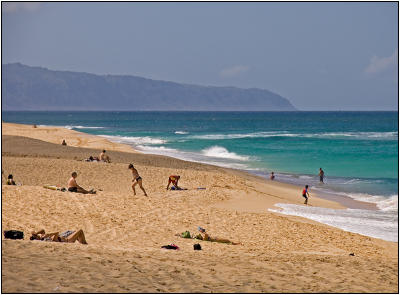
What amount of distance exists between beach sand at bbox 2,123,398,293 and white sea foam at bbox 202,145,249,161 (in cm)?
2040

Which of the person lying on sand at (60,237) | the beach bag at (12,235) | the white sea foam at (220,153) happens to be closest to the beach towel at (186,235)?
the person lying on sand at (60,237)

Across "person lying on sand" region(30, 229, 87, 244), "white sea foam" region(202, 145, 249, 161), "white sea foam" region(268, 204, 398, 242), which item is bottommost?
"person lying on sand" region(30, 229, 87, 244)

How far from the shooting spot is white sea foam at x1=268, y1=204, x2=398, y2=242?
15.6 meters

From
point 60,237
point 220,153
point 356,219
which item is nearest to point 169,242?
point 60,237

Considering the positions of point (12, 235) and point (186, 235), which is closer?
point (12, 235)

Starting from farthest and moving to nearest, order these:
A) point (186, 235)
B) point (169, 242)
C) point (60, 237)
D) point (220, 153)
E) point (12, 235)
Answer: point (220, 153), point (186, 235), point (169, 242), point (60, 237), point (12, 235)

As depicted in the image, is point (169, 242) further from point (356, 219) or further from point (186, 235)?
point (356, 219)

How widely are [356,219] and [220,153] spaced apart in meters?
30.6

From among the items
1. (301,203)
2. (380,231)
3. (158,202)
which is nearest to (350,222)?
(380,231)

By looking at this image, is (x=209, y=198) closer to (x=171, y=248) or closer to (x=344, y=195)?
(x=171, y=248)

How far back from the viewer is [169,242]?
469 inches

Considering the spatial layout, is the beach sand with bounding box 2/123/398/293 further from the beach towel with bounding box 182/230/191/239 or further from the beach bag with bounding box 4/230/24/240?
the beach bag with bounding box 4/230/24/240

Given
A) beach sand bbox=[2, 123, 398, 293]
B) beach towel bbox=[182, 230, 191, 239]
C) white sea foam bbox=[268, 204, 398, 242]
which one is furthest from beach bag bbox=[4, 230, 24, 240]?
white sea foam bbox=[268, 204, 398, 242]

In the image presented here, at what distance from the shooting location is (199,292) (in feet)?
24.5
